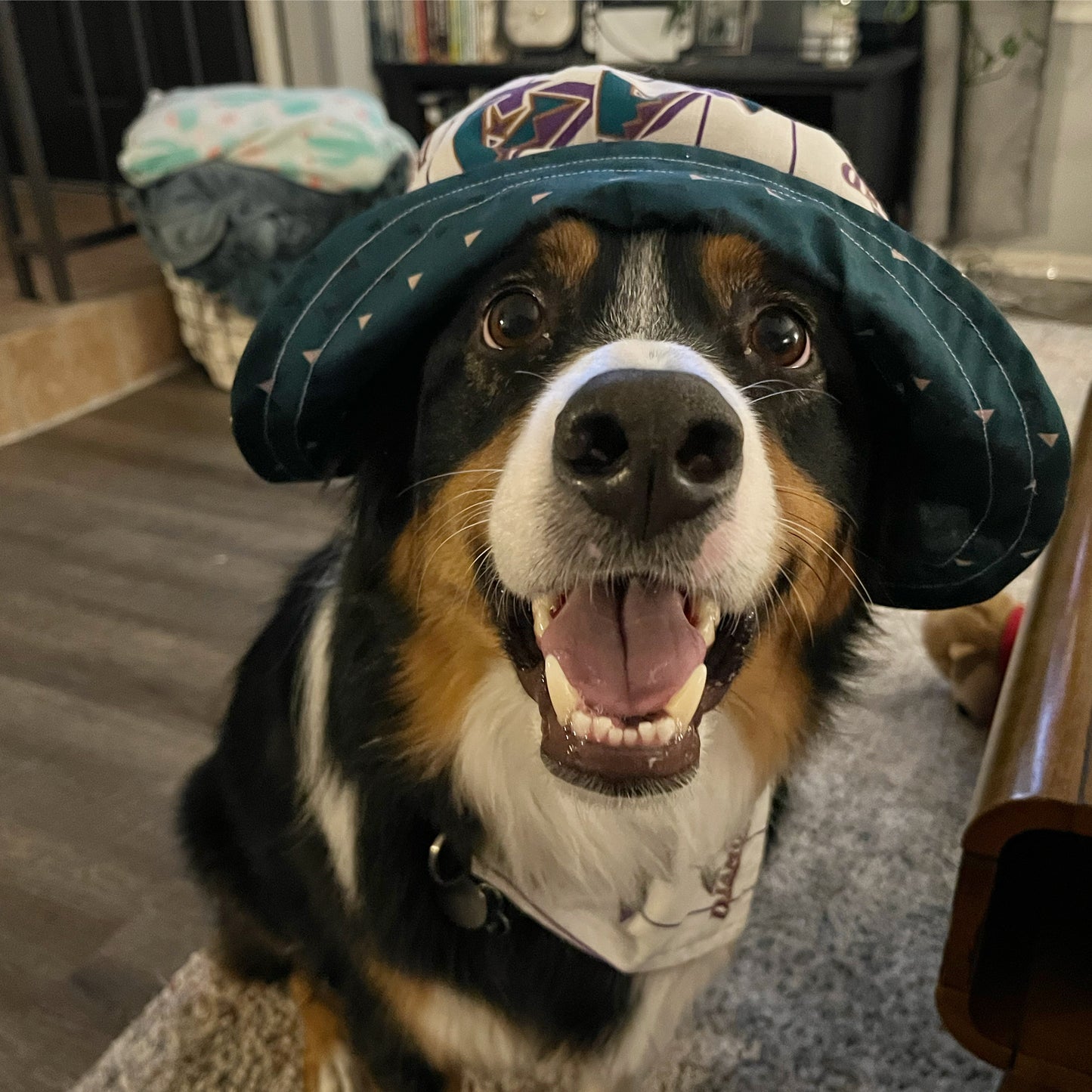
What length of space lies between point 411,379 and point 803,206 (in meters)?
0.41

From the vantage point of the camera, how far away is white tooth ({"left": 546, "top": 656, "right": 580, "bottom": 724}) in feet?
2.88

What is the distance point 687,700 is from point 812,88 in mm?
3076

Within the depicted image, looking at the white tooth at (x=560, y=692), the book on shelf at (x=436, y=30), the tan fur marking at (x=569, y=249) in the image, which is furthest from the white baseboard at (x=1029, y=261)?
the white tooth at (x=560, y=692)

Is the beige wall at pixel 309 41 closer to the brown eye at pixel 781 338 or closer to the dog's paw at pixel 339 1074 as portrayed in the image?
the brown eye at pixel 781 338

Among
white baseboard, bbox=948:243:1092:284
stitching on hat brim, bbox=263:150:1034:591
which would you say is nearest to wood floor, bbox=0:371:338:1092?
stitching on hat brim, bbox=263:150:1034:591

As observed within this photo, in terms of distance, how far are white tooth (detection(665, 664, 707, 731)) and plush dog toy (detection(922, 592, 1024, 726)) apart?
108 centimetres

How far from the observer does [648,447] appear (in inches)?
28.6

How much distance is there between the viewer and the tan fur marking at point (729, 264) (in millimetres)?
868

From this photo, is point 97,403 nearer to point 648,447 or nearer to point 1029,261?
point 648,447

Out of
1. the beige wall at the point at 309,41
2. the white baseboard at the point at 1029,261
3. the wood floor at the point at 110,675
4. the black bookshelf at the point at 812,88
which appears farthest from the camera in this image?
the white baseboard at the point at 1029,261

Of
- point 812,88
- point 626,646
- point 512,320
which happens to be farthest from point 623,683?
point 812,88

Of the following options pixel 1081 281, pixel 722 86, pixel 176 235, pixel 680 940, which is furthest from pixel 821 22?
pixel 680 940

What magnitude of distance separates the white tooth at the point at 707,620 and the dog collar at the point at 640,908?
0.31m

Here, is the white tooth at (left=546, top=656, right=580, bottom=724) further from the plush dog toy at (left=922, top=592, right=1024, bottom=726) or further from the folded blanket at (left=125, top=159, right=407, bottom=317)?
the folded blanket at (left=125, top=159, right=407, bottom=317)
